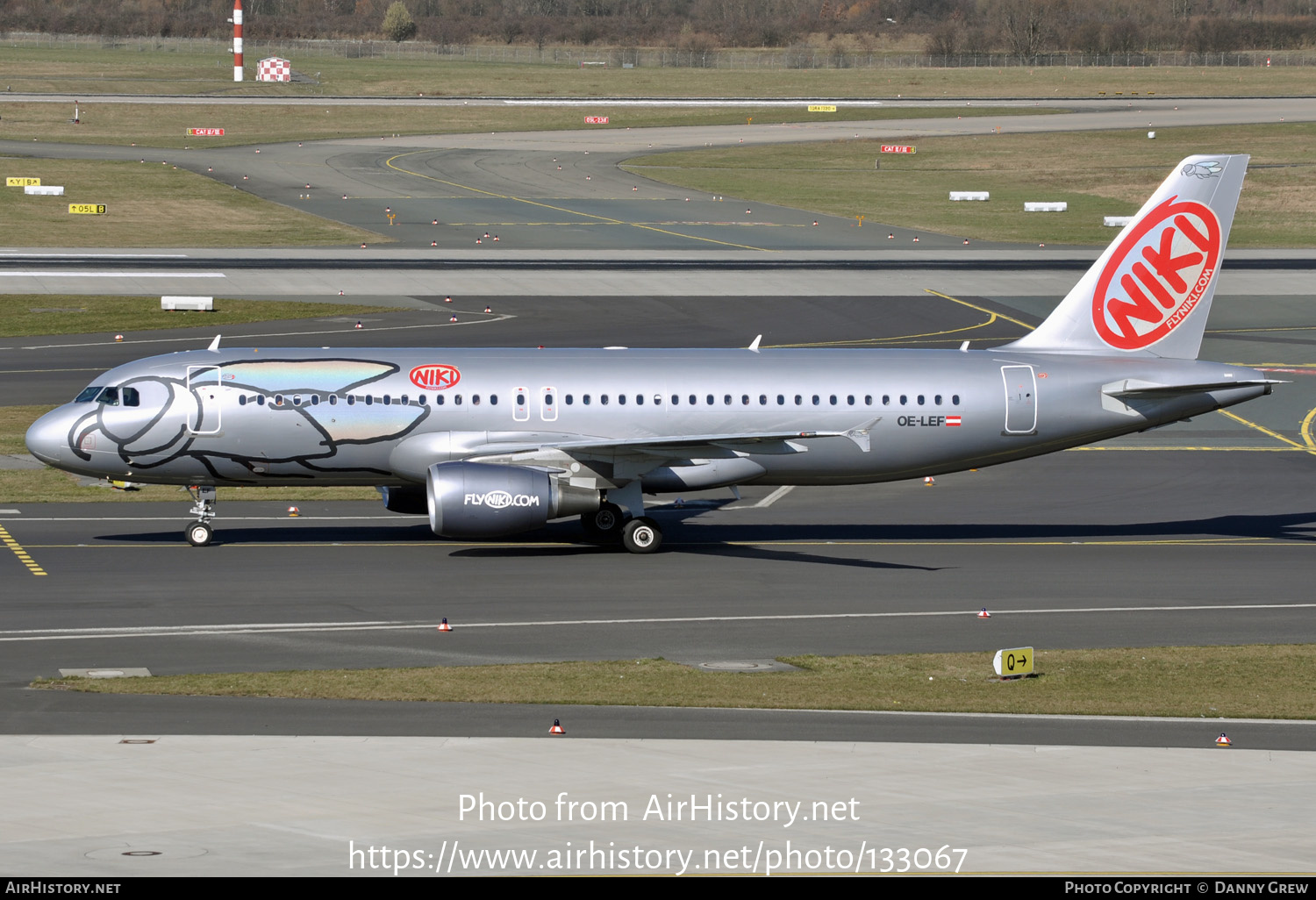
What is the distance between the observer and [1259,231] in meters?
110

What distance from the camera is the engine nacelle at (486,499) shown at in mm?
36781

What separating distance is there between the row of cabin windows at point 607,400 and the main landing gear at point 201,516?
2.78 meters

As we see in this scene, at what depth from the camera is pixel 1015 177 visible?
132 metres

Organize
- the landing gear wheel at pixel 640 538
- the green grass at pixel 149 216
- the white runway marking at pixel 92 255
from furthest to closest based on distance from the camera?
the green grass at pixel 149 216 < the white runway marking at pixel 92 255 < the landing gear wheel at pixel 640 538

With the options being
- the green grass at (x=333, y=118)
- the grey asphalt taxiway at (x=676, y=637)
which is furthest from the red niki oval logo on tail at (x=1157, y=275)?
the green grass at (x=333, y=118)

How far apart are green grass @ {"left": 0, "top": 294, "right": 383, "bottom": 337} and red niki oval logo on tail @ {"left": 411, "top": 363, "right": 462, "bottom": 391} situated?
114 feet

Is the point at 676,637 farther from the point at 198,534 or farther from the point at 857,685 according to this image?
the point at 198,534

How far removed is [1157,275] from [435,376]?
1811 cm

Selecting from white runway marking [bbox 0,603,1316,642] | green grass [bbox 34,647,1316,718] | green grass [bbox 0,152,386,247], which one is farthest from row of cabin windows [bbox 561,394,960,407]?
green grass [bbox 0,152,386,247]

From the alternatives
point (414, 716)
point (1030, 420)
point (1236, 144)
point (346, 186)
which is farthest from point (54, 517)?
point (1236, 144)

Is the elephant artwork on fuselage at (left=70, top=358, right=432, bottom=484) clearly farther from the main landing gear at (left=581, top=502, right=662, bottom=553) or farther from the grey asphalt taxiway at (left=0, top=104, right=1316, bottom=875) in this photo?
the main landing gear at (left=581, top=502, right=662, bottom=553)

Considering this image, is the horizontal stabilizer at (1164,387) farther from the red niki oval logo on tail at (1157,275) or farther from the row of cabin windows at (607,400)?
the row of cabin windows at (607,400)

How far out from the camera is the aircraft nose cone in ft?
125

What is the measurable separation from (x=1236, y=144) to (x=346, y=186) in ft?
244
